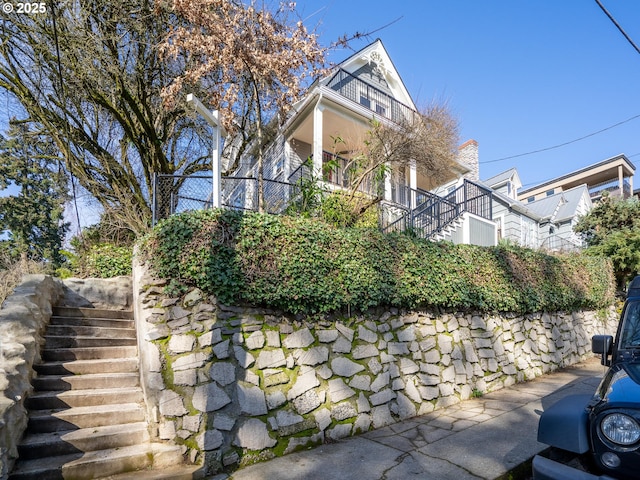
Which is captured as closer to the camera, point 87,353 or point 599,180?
point 87,353

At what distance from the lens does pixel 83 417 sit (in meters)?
3.41

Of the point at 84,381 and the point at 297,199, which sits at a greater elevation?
the point at 297,199

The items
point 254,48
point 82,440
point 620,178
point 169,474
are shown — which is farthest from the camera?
point 620,178

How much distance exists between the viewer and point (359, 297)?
14.7 ft

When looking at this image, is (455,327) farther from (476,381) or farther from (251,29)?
(251,29)

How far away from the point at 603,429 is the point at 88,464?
378 cm

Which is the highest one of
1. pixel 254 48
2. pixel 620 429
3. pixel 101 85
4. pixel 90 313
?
pixel 101 85

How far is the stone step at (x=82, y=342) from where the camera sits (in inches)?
168

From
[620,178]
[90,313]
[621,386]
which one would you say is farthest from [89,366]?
[620,178]

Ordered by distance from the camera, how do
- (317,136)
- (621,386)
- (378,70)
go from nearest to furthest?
(621,386) < (317,136) < (378,70)

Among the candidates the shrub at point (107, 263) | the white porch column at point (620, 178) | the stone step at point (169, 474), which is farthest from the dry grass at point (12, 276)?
the white porch column at point (620, 178)

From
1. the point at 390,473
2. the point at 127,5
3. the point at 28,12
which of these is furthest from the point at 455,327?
the point at 28,12

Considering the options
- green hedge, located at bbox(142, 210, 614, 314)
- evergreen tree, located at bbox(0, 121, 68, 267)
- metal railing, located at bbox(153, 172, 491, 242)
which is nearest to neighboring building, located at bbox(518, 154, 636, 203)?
metal railing, located at bbox(153, 172, 491, 242)

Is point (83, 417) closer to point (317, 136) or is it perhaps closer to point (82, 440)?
point (82, 440)
